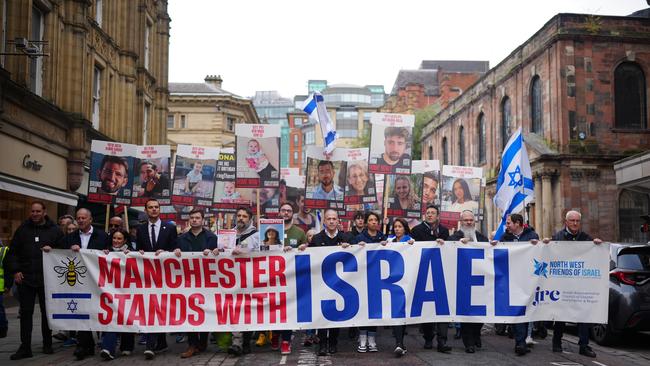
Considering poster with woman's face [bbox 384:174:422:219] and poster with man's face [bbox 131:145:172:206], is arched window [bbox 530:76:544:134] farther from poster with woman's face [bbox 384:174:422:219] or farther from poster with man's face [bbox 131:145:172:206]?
poster with man's face [bbox 131:145:172:206]

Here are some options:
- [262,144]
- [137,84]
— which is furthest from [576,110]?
[262,144]

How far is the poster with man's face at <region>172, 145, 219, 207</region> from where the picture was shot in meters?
18.9

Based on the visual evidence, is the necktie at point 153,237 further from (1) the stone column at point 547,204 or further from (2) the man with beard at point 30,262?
(1) the stone column at point 547,204

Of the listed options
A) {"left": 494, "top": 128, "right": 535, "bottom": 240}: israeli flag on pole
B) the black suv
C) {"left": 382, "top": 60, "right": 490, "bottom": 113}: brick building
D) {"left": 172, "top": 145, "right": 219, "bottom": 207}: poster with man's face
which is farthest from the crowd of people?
{"left": 382, "top": 60, "right": 490, "bottom": 113}: brick building

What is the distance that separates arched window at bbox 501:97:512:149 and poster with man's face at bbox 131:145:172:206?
27900 millimetres

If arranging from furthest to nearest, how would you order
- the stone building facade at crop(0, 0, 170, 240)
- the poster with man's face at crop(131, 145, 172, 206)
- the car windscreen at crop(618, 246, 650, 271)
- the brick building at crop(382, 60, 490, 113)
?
the brick building at crop(382, 60, 490, 113), the stone building facade at crop(0, 0, 170, 240), the poster with man's face at crop(131, 145, 172, 206), the car windscreen at crop(618, 246, 650, 271)

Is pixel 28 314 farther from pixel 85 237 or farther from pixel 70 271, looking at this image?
pixel 85 237

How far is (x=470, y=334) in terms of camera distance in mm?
10211

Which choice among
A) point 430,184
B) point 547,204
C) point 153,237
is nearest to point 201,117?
point 547,204

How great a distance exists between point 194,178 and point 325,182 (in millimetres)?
3944

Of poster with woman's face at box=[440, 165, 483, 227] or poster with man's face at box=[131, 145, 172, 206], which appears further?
poster with woman's face at box=[440, 165, 483, 227]

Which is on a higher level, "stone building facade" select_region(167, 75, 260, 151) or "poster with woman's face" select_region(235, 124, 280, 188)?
"stone building facade" select_region(167, 75, 260, 151)

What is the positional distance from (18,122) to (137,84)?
1352cm

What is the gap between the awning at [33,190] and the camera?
16422 millimetres
